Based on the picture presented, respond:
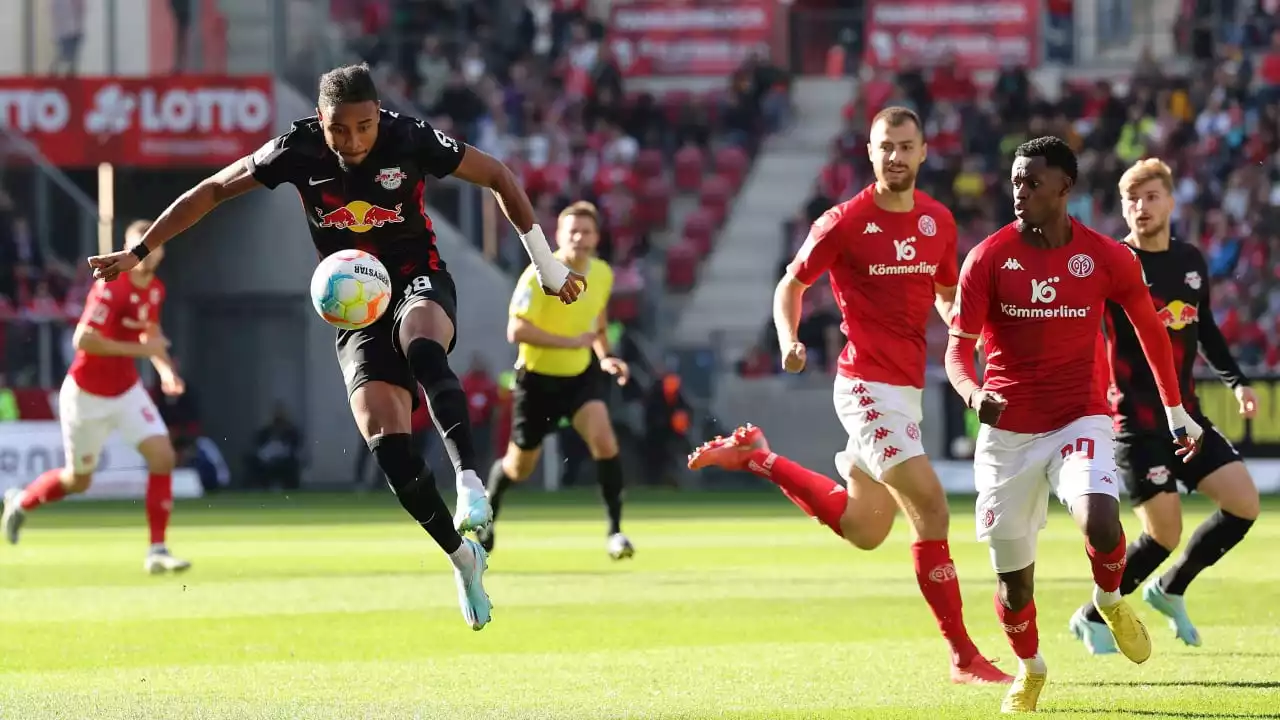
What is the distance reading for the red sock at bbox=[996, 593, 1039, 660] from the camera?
7148mm

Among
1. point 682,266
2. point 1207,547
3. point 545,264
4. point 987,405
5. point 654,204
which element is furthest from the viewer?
point 654,204

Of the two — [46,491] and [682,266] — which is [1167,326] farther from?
[682,266]

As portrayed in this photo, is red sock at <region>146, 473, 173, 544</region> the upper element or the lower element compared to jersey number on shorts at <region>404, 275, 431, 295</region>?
lower

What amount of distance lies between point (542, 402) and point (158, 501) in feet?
8.95

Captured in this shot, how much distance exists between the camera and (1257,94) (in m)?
29.3

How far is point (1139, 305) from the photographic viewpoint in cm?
735

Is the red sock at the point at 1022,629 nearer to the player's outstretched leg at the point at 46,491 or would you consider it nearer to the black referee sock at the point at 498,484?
the black referee sock at the point at 498,484

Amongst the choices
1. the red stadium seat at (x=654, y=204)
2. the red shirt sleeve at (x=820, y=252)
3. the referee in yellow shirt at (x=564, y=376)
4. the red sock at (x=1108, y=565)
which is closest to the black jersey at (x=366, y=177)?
the red shirt sleeve at (x=820, y=252)

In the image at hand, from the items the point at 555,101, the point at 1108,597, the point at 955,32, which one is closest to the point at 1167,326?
the point at 1108,597

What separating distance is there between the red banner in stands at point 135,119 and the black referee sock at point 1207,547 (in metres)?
20.0

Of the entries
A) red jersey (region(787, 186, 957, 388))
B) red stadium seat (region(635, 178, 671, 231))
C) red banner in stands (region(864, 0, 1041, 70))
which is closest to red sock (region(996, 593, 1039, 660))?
red jersey (region(787, 186, 957, 388))

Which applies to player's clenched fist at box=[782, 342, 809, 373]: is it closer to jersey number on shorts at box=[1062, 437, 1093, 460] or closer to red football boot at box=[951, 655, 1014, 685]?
jersey number on shorts at box=[1062, 437, 1093, 460]

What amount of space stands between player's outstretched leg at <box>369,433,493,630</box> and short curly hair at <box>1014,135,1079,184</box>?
8.62 feet

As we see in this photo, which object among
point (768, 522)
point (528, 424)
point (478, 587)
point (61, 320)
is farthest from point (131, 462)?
point (478, 587)
